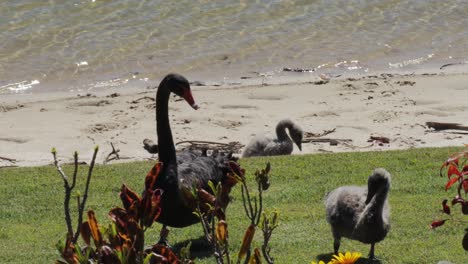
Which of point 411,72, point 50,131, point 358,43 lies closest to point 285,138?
point 50,131

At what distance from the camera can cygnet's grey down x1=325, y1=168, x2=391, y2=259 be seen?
5941mm

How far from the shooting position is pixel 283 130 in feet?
34.4

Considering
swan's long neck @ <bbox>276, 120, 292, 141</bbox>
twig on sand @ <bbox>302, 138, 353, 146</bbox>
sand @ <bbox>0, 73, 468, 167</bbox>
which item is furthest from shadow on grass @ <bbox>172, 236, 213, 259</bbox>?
twig on sand @ <bbox>302, 138, 353, 146</bbox>

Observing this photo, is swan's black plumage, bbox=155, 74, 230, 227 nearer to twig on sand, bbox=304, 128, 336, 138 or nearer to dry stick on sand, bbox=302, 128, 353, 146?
dry stick on sand, bbox=302, 128, 353, 146

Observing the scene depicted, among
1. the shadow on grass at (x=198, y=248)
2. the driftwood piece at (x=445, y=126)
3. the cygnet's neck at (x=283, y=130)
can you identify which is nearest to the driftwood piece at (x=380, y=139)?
the driftwood piece at (x=445, y=126)

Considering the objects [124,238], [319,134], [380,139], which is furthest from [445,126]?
[124,238]

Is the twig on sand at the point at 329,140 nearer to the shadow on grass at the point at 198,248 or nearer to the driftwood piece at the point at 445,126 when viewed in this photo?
Answer: the driftwood piece at the point at 445,126

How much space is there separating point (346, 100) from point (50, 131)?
387 cm

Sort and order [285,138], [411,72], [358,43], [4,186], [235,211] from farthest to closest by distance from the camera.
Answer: [358,43] < [411,72] < [285,138] < [4,186] < [235,211]

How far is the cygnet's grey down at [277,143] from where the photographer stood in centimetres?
998

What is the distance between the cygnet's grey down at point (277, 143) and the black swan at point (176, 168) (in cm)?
327

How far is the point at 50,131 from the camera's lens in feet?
37.8

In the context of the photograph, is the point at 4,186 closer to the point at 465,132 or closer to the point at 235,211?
the point at 235,211

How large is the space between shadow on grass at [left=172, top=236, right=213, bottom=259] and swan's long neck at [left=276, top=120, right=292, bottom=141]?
3.92 m
